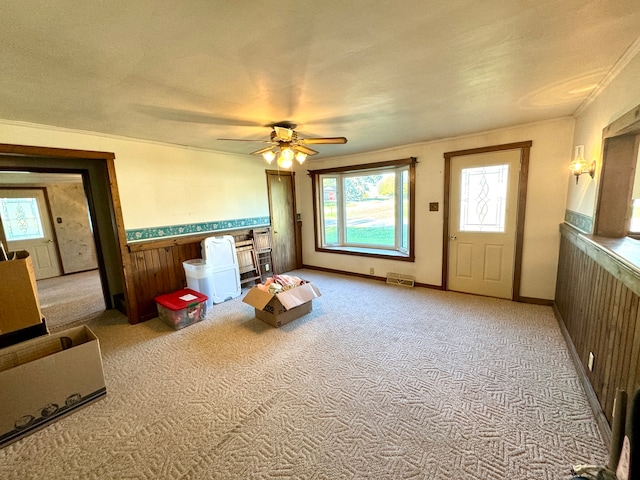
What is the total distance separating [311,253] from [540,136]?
4056 millimetres

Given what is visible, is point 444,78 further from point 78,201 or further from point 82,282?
point 78,201

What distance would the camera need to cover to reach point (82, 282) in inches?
210

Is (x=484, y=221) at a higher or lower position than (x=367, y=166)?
lower

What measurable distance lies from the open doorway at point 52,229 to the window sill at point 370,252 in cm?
424

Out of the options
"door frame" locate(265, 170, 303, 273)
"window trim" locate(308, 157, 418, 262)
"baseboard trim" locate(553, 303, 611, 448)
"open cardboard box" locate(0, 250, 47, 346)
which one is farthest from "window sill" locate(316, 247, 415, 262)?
"open cardboard box" locate(0, 250, 47, 346)

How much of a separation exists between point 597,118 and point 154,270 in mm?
5000

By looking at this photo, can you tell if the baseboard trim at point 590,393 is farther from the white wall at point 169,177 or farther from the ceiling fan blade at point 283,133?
the white wall at point 169,177

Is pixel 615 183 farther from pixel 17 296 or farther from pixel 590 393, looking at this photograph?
pixel 17 296

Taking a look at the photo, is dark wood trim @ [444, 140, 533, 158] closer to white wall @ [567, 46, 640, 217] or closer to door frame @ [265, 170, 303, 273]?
white wall @ [567, 46, 640, 217]

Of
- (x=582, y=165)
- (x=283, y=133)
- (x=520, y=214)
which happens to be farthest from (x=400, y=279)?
(x=283, y=133)

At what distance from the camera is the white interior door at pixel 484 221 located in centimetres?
347

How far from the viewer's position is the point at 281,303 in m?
3.05

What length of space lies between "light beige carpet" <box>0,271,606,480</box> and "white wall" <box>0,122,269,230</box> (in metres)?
1.63

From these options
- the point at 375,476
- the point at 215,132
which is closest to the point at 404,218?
the point at 215,132
